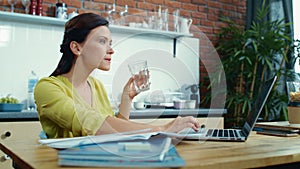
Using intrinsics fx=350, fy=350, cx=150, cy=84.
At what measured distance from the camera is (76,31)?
1382 millimetres

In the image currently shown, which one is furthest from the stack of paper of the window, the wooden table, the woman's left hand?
the window

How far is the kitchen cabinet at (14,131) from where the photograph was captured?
7.23 ft

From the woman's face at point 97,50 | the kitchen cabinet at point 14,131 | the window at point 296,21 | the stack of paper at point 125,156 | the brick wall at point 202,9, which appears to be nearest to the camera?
the stack of paper at point 125,156

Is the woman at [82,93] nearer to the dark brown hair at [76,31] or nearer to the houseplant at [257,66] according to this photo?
the dark brown hair at [76,31]

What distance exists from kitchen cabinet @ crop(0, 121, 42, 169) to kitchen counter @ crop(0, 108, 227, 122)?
0.05 m

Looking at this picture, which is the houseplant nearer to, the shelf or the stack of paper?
the shelf

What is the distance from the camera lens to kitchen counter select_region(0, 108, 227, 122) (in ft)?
7.34

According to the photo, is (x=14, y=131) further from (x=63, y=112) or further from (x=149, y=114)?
(x=63, y=112)

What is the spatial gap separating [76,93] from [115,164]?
2.22 ft

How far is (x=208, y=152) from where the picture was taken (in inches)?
36.6

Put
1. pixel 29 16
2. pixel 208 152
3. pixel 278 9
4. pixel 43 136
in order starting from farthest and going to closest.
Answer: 1. pixel 278 9
2. pixel 29 16
3. pixel 43 136
4. pixel 208 152

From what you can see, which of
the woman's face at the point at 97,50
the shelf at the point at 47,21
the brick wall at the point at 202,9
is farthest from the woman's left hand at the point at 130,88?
the brick wall at the point at 202,9

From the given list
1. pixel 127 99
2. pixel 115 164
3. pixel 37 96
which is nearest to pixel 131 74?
pixel 127 99

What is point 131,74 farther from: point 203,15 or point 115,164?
point 203,15
